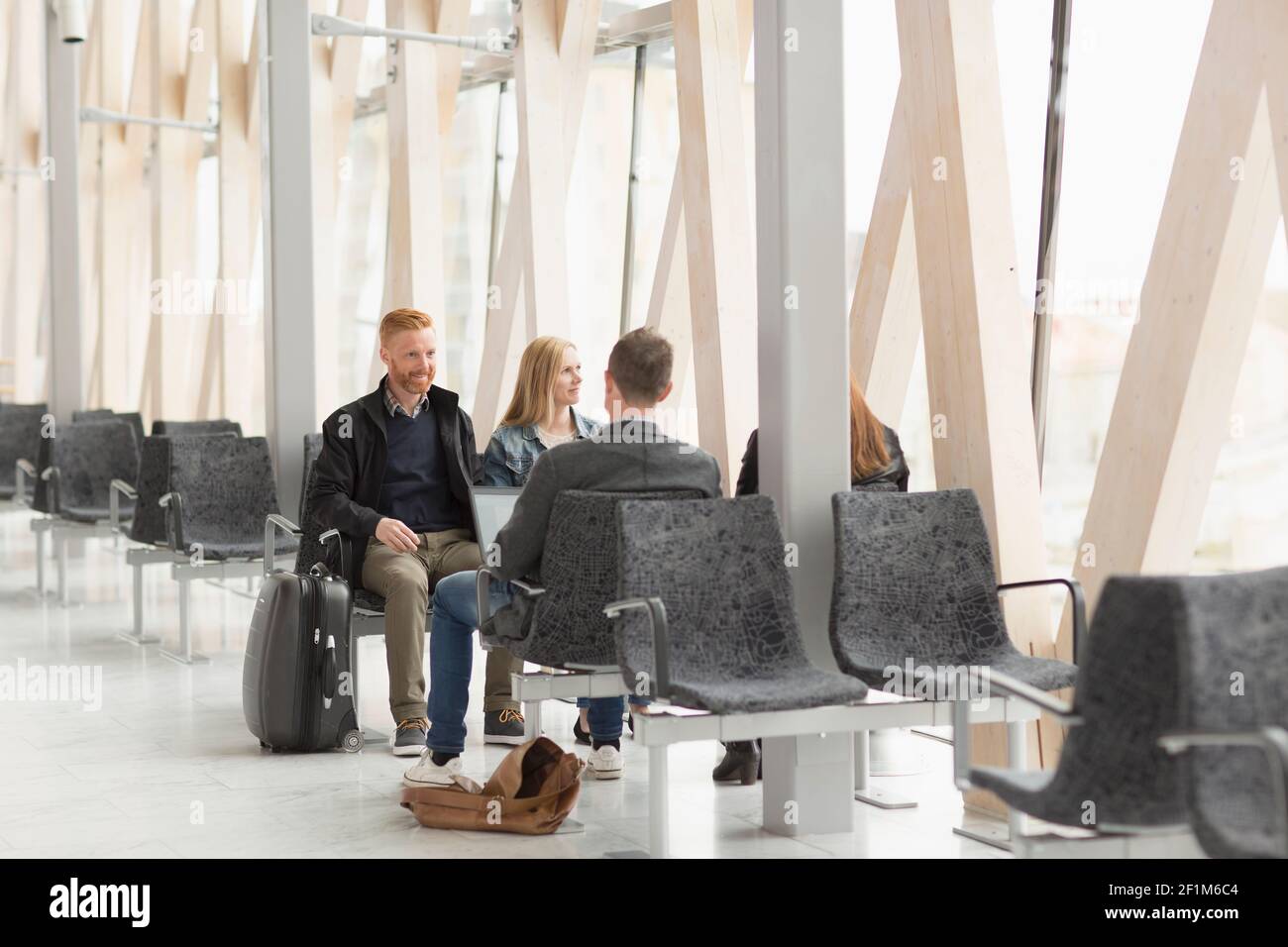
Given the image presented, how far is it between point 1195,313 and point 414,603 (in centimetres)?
274

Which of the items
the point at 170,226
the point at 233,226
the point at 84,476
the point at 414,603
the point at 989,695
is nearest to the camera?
the point at 989,695

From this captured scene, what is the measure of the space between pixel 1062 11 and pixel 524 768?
3.44m

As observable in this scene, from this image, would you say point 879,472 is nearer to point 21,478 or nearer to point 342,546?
point 342,546

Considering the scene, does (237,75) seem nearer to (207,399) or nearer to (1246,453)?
(207,399)

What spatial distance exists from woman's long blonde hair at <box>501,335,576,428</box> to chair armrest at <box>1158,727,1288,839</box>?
3.09m

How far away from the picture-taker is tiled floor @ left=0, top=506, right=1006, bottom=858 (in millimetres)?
4328

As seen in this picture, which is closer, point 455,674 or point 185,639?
point 455,674

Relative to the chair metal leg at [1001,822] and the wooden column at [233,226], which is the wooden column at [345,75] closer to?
the wooden column at [233,226]

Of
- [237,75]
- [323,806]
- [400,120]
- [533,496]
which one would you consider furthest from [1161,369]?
[237,75]

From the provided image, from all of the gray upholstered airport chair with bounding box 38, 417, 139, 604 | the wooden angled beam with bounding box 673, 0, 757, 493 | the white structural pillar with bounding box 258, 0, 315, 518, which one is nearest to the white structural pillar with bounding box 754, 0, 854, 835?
the wooden angled beam with bounding box 673, 0, 757, 493

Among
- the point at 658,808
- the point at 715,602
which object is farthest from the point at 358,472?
the point at 658,808

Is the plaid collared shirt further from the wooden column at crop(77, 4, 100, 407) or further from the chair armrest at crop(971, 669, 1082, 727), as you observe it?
the wooden column at crop(77, 4, 100, 407)

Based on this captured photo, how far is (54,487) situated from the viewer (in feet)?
30.5

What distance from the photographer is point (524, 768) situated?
4.49 m
